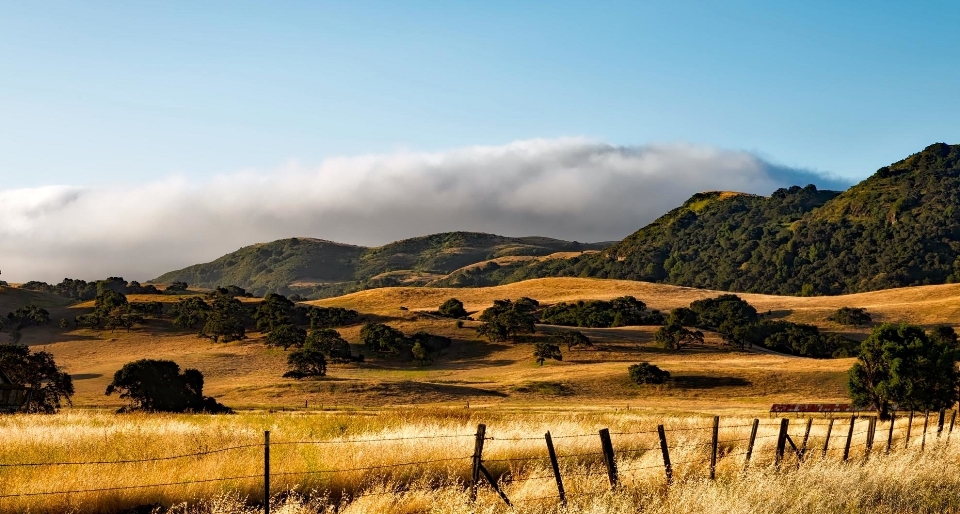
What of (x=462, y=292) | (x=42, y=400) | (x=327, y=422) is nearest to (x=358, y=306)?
(x=462, y=292)

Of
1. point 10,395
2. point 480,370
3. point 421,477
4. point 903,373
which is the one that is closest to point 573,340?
point 480,370

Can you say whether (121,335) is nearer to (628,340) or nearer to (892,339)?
(628,340)

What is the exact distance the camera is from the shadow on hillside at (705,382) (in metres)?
81.3

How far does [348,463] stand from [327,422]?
959cm

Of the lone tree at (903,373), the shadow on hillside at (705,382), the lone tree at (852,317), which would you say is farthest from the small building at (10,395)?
the lone tree at (852,317)

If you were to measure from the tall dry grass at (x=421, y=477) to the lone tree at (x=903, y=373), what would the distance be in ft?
133

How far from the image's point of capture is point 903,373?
58.9m

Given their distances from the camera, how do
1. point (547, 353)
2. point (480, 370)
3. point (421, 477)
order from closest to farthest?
point (421, 477) → point (480, 370) → point (547, 353)

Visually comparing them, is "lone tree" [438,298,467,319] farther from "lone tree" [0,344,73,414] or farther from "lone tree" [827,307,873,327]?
"lone tree" [0,344,73,414]

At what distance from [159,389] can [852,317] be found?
115m

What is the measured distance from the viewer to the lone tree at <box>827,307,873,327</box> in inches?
5226

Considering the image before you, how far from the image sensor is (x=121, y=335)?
380 ft

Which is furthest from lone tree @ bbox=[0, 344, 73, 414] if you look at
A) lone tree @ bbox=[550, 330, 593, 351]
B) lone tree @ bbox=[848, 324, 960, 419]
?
lone tree @ bbox=[550, 330, 593, 351]

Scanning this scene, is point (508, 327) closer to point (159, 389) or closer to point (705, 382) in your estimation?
point (705, 382)
